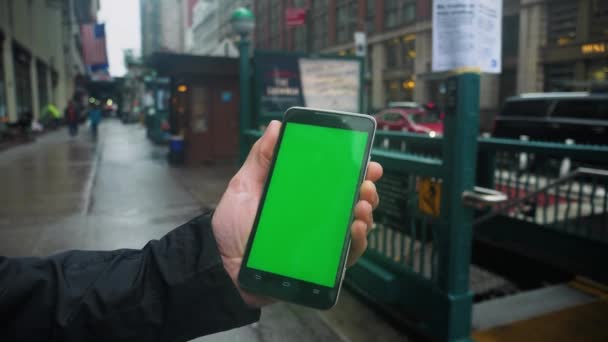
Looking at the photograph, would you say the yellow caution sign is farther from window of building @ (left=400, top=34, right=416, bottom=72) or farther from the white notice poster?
the white notice poster

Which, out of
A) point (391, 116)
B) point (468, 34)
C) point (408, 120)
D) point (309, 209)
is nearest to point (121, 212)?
point (468, 34)

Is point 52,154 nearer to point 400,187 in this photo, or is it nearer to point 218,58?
point 218,58

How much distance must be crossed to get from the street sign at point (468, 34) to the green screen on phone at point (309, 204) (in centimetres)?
185

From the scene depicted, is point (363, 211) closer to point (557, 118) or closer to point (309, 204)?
point (309, 204)

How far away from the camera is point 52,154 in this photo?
14953mm

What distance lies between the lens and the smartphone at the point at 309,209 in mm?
1185

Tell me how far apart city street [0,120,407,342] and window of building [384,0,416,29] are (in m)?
2.14

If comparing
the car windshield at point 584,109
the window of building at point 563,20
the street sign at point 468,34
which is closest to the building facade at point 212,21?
the car windshield at point 584,109

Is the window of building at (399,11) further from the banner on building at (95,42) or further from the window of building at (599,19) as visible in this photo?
the banner on building at (95,42)

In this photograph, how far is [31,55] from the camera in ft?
76.7

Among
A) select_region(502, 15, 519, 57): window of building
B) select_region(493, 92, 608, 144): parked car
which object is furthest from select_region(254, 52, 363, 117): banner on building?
select_region(502, 15, 519, 57): window of building

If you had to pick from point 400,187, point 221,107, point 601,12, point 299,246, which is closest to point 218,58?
point 221,107

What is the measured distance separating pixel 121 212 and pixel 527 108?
317 inches

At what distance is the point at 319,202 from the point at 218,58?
12590mm
